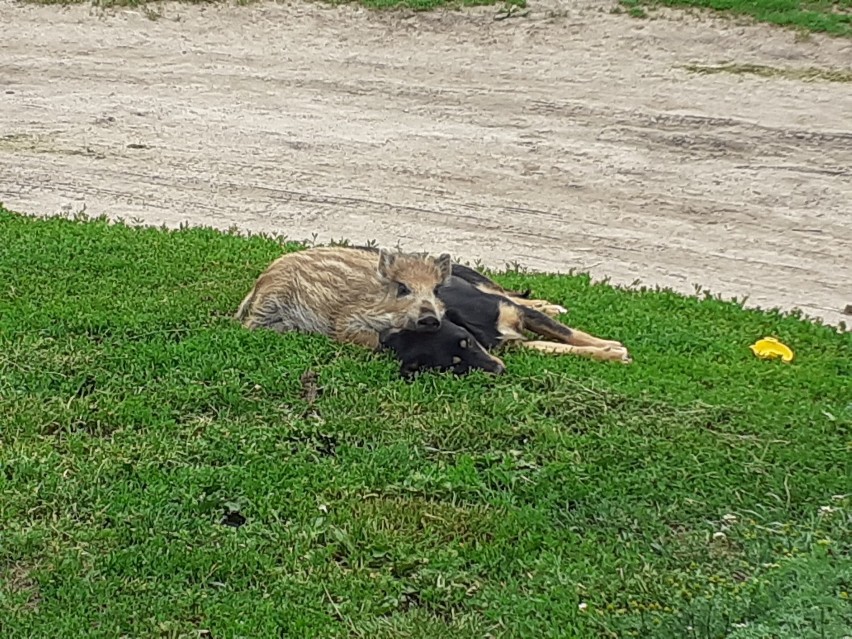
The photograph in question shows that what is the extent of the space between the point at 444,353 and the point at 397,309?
47cm

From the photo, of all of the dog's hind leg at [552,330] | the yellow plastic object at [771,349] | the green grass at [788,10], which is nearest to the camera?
the yellow plastic object at [771,349]

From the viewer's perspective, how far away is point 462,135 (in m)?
13.8

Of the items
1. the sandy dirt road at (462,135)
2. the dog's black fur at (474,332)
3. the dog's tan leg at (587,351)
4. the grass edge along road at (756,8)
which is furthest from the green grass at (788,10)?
the dog's tan leg at (587,351)

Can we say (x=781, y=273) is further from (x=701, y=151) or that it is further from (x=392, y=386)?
(x=392, y=386)

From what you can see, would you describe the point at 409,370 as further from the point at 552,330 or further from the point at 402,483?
the point at 402,483

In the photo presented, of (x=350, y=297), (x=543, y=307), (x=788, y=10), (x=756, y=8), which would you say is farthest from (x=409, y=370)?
(x=788, y=10)

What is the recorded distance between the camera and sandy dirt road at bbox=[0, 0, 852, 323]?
430 inches

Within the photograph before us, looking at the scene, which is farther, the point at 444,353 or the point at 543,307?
the point at 543,307

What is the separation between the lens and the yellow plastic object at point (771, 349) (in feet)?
25.3

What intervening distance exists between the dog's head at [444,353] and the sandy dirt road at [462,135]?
2.83 meters

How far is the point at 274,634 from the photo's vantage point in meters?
4.81

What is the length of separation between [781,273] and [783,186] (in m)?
2.25

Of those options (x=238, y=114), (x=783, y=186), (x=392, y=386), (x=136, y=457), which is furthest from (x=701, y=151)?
(x=136, y=457)

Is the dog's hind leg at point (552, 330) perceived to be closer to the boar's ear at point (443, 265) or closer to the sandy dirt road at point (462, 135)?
the boar's ear at point (443, 265)
